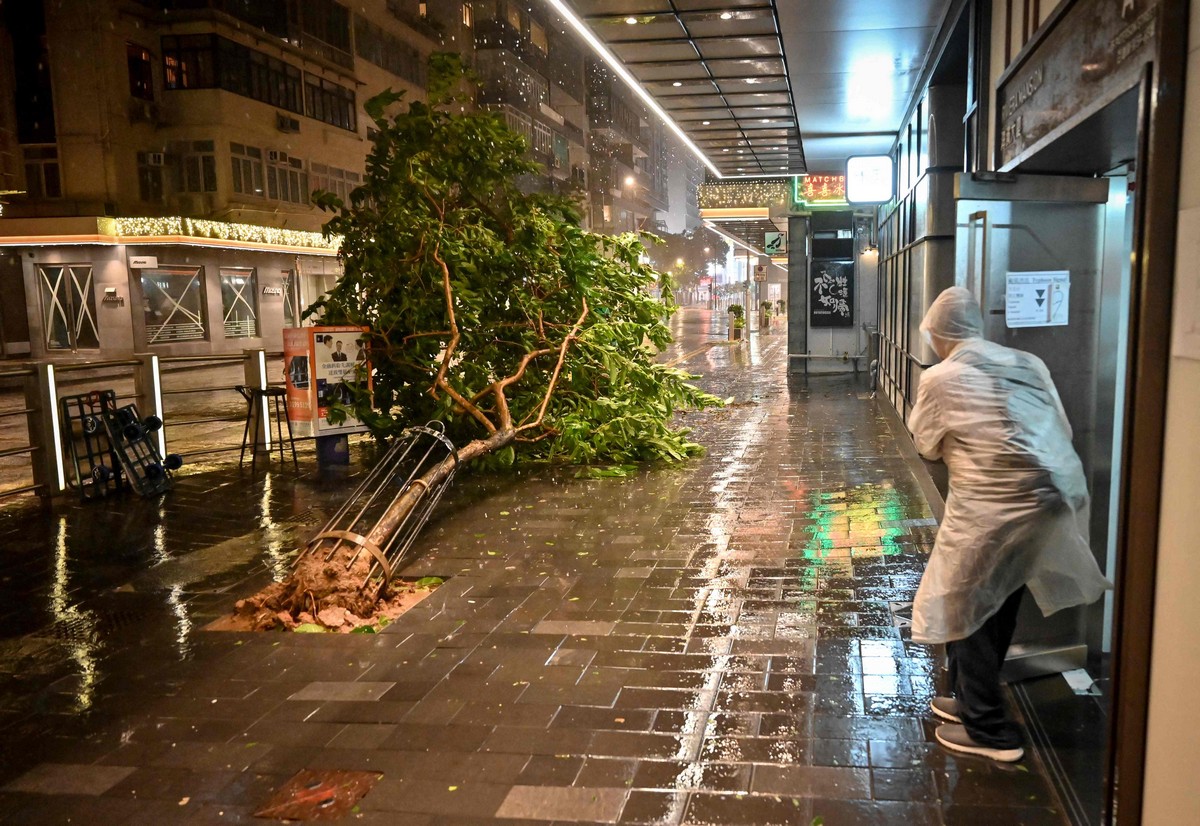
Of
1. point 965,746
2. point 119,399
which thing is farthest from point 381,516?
point 119,399

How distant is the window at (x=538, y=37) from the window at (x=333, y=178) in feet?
66.3

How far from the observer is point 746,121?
1418 centimetres

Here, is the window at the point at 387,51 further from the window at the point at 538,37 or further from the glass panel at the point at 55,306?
the glass panel at the point at 55,306

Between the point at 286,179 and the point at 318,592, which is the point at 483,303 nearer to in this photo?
the point at 318,592

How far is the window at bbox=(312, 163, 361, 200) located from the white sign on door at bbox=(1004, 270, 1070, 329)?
37785 mm

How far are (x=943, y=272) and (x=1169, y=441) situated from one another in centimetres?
646

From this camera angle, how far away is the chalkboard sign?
768 inches

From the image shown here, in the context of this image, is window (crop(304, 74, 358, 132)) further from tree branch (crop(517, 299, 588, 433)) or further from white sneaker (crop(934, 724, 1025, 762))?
white sneaker (crop(934, 724, 1025, 762))

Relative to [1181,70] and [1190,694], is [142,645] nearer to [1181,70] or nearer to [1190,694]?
[1190,694]

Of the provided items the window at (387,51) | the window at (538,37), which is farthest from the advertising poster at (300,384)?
the window at (538,37)

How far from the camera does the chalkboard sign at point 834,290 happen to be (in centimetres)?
1952

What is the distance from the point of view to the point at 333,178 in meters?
41.2

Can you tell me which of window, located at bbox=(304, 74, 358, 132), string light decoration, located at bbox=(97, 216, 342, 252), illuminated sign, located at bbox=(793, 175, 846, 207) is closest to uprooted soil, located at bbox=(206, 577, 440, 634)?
illuminated sign, located at bbox=(793, 175, 846, 207)

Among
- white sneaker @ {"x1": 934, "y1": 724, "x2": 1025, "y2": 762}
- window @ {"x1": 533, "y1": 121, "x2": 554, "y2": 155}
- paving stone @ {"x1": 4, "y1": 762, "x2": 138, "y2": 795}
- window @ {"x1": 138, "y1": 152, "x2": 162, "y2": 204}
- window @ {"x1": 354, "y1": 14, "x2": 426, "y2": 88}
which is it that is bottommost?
paving stone @ {"x1": 4, "y1": 762, "x2": 138, "y2": 795}
